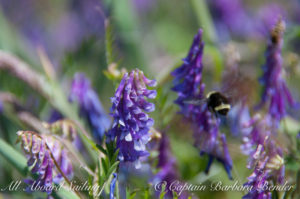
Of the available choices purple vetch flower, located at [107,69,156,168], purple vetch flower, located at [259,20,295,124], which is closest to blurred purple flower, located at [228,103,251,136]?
purple vetch flower, located at [259,20,295,124]

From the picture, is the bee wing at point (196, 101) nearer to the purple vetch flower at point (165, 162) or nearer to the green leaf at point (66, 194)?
the purple vetch flower at point (165, 162)

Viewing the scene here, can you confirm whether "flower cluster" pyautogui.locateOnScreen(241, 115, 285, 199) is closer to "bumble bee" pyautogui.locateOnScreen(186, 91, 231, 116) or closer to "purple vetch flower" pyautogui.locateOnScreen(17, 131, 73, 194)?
"bumble bee" pyautogui.locateOnScreen(186, 91, 231, 116)

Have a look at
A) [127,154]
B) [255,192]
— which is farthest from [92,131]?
[255,192]

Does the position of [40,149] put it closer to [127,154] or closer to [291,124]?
[127,154]

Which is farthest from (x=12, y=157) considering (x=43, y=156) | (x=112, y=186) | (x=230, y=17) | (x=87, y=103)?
(x=230, y=17)

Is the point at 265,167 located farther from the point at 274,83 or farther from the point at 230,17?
the point at 230,17
